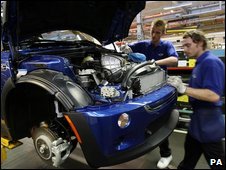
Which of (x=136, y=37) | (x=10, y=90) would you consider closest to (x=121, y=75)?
(x=10, y=90)

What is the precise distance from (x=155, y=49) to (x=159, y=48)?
2.1 inches

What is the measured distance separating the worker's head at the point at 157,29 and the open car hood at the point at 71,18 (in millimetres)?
A: 258

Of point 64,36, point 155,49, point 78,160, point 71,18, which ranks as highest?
point 71,18

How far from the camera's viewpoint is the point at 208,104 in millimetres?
1421

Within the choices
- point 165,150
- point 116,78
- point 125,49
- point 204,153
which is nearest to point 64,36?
point 125,49

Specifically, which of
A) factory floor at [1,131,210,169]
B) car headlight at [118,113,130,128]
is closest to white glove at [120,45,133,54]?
factory floor at [1,131,210,169]

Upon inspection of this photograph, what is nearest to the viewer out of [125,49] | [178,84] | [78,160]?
[178,84]

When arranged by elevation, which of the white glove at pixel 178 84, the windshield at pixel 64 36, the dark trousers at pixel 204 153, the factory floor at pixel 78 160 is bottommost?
the factory floor at pixel 78 160

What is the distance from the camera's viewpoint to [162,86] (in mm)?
1900

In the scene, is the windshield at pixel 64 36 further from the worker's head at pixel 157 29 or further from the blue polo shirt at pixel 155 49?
the worker's head at pixel 157 29

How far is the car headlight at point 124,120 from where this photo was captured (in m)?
1.30

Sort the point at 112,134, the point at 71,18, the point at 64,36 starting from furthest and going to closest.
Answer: the point at 64,36
the point at 71,18
the point at 112,134

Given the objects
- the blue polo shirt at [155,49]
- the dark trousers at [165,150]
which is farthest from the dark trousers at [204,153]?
the blue polo shirt at [155,49]

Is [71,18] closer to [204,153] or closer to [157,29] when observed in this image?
[157,29]
